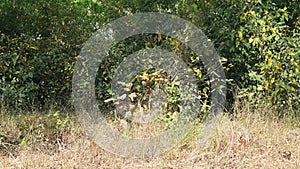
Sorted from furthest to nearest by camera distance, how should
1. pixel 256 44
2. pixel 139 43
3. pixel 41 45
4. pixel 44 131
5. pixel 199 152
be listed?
1. pixel 41 45
2. pixel 139 43
3. pixel 256 44
4. pixel 44 131
5. pixel 199 152

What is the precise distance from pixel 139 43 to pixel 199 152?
6.75ft

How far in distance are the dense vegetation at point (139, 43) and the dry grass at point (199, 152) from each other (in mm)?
767

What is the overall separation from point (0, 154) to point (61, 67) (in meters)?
2.08

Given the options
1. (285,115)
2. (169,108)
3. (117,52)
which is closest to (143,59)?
(117,52)

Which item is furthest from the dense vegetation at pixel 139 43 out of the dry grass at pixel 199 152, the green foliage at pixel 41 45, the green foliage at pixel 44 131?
→ the green foliage at pixel 44 131

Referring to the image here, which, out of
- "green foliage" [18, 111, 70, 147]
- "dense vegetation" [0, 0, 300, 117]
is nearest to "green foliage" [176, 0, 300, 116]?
"dense vegetation" [0, 0, 300, 117]

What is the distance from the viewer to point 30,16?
5.89 meters

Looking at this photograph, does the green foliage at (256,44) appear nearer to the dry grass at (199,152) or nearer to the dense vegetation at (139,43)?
the dense vegetation at (139,43)

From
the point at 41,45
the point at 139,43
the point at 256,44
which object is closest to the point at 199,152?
the point at 256,44

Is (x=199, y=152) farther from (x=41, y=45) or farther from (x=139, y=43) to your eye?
(x=41, y=45)

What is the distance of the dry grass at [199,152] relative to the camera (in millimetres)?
3619

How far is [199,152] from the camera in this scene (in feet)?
12.5

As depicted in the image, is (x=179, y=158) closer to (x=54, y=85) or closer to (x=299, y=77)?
(x=299, y=77)

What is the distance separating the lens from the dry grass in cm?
362
